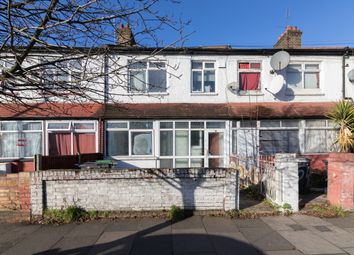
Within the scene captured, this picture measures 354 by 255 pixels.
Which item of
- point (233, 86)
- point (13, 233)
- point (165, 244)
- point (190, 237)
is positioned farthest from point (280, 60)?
point (13, 233)

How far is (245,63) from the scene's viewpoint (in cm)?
1523

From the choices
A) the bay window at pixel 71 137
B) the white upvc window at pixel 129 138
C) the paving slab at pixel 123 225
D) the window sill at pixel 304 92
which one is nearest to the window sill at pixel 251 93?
the window sill at pixel 304 92

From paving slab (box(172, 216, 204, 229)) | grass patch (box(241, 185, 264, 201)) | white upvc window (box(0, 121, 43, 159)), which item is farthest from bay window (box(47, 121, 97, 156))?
paving slab (box(172, 216, 204, 229))

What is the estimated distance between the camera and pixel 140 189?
7531 mm

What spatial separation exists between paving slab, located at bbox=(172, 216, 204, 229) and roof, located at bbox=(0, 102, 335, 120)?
7.39m

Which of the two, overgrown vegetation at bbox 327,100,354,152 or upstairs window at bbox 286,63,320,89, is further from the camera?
upstairs window at bbox 286,63,320,89

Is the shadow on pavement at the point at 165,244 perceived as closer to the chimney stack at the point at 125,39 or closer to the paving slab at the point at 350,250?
the paving slab at the point at 350,250

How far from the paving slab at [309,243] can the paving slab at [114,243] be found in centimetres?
287

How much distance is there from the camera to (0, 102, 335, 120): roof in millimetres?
14062

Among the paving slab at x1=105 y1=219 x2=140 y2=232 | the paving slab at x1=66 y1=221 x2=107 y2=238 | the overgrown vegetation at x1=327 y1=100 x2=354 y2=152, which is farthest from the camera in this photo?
the overgrown vegetation at x1=327 y1=100 x2=354 y2=152

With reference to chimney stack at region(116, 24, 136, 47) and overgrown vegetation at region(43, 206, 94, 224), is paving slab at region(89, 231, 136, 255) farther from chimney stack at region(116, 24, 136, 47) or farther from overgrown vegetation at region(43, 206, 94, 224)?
chimney stack at region(116, 24, 136, 47)

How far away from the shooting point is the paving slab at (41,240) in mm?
5562

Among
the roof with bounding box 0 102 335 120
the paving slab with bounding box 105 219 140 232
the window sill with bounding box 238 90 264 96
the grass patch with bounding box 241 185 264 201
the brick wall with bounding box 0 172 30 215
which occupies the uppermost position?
the window sill with bounding box 238 90 264 96

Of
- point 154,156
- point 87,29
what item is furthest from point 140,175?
point 154,156
